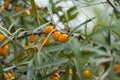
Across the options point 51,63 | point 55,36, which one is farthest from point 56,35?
point 51,63

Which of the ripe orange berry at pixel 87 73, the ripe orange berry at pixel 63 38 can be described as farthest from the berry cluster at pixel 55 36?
the ripe orange berry at pixel 87 73

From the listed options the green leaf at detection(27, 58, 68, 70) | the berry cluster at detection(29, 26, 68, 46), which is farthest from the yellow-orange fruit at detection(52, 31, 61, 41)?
the green leaf at detection(27, 58, 68, 70)

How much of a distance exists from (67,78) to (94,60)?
0.13 m

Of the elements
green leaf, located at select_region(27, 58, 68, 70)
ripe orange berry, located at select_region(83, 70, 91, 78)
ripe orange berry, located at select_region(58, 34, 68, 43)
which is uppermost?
ripe orange berry, located at select_region(58, 34, 68, 43)

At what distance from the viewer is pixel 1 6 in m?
1.66

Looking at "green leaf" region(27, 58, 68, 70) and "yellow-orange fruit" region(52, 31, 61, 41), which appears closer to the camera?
"green leaf" region(27, 58, 68, 70)

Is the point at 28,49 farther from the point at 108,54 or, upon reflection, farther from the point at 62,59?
the point at 108,54

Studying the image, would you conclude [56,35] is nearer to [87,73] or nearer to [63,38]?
[63,38]

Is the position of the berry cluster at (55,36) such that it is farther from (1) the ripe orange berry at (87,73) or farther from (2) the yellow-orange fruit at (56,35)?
(1) the ripe orange berry at (87,73)

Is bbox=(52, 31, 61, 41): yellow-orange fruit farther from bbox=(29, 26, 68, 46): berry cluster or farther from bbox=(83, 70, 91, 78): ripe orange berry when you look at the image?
bbox=(83, 70, 91, 78): ripe orange berry

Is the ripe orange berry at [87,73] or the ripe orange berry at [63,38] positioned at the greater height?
the ripe orange berry at [63,38]

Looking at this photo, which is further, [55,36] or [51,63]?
[55,36]

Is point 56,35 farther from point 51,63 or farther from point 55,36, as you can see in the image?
point 51,63

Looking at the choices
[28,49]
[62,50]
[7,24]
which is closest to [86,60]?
[62,50]
